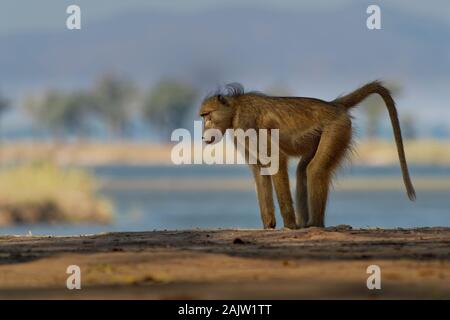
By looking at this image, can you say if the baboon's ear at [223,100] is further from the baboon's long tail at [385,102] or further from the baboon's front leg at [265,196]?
the baboon's long tail at [385,102]

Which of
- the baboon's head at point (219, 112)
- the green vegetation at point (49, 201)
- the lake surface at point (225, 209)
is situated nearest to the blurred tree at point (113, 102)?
the lake surface at point (225, 209)

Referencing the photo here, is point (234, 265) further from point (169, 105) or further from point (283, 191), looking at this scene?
point (169, 105)

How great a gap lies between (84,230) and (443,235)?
1148 inches

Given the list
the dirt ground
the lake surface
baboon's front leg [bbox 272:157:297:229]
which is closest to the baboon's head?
baboon's front leg [bbox 272:157:297:229]

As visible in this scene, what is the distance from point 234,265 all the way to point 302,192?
13.1 feet

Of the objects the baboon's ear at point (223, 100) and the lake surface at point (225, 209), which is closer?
the baboon's ear at point (223, 100)

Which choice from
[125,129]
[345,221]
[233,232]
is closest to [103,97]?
[125,129]

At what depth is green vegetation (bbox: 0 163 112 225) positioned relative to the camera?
152 ft

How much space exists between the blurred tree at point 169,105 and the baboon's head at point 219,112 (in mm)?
141959

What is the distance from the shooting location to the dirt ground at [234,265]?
10539 mm

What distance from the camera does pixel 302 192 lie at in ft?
51.3

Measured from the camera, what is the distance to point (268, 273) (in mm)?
11375

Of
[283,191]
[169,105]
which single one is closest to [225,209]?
[283,191]
